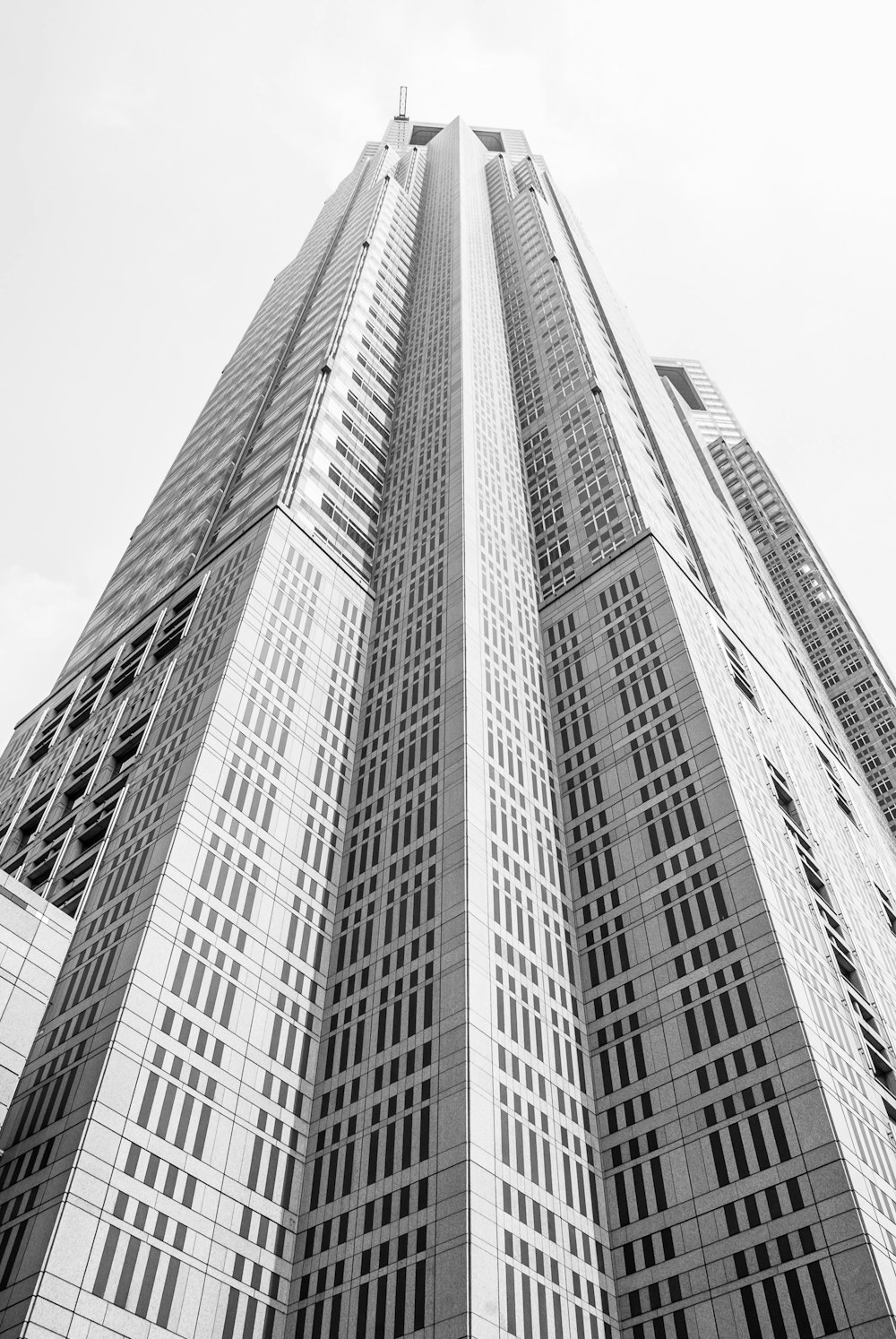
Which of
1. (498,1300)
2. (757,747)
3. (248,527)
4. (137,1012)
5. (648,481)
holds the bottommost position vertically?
(498,1300)

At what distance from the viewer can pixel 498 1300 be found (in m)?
54.6

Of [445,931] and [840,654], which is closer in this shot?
[445,931]

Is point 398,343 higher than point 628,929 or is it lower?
higher

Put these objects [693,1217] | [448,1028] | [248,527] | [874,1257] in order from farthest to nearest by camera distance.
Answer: [248,527] < [448,1028] < [693,1217] < [874,1257]

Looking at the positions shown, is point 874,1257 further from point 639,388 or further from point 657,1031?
point 639,388

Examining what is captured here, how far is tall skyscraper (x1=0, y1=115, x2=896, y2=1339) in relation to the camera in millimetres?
56469

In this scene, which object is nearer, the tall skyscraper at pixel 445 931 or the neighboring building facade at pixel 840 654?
the tall skyscraper at pixel 445 931

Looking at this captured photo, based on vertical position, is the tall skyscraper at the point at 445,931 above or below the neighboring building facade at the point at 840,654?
below

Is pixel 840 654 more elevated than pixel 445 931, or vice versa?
pixel 840 654

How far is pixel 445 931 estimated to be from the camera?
7200 cm

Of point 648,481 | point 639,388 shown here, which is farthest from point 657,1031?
point 639,388

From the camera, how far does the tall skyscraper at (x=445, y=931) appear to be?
5647cm

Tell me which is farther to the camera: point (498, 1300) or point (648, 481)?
point (648, 481)

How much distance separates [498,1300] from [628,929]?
27.9 m
